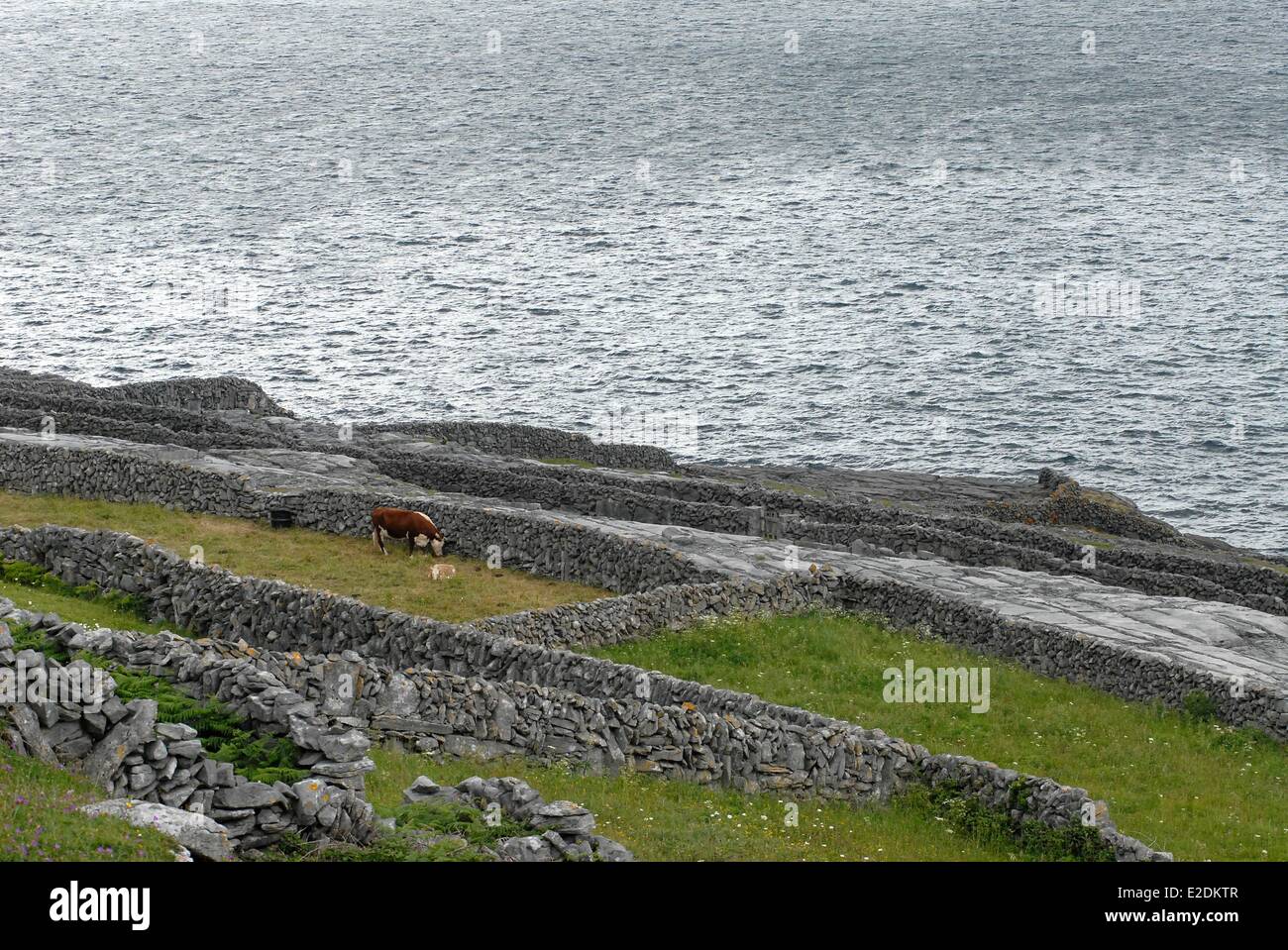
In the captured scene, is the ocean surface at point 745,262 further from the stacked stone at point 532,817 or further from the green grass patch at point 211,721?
the green grass patch at point 211,721

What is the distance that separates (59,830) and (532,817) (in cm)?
508

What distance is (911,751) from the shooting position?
2361 centimetres

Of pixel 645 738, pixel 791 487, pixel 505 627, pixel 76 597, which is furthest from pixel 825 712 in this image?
pixel 791 487

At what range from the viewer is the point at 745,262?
134 metres

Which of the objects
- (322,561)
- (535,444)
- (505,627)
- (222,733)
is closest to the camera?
(222,733)

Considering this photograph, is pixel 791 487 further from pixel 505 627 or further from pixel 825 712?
pixel 825 712

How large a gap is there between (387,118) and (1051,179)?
3246 inches

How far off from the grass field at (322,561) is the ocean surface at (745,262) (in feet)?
169

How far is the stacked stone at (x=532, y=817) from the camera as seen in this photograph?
15.5 metres

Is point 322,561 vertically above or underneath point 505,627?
underneath

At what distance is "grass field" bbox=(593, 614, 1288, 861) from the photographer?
2373 centimetres

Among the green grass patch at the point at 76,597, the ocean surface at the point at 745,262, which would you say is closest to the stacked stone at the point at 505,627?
the green grass patch at the point at 76,597
